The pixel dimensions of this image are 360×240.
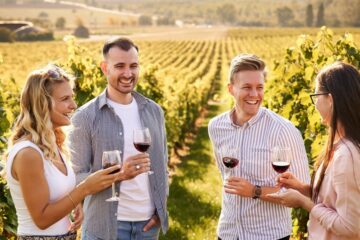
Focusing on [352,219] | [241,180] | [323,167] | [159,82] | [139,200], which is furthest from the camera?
[159,82]

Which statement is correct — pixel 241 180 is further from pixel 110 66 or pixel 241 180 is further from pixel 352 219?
pixel 110 66

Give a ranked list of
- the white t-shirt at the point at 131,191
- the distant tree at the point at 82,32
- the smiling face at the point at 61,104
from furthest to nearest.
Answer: the distant tree at the point at 82,32, the white t-shirt at the point at 131,191, the smiling face at the point at 61,104

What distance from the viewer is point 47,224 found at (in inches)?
108

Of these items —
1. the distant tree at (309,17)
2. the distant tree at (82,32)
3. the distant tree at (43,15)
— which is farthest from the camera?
the distant tree at (43,15)

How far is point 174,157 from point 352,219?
1093 centimetres

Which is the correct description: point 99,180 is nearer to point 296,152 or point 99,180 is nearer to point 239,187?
point 239,187

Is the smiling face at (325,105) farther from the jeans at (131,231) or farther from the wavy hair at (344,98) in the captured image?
the jeans at (131,231)

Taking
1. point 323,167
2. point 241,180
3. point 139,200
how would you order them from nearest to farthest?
point 323,167 → point 241,180 → point 139,200

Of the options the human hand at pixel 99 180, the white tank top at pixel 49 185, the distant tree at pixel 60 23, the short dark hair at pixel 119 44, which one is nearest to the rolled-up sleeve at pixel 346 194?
the human hand at pixel 99 180

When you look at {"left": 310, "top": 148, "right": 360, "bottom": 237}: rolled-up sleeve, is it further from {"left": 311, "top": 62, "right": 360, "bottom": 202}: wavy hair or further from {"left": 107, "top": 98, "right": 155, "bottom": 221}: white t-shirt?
{"left": 107, "top": 98, "right": 155, "bottom": 221}: white t-shirt

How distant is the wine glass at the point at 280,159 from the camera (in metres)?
2.92

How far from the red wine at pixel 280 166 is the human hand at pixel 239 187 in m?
0.19

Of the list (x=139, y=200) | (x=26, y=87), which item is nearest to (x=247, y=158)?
(x=139, y=200)

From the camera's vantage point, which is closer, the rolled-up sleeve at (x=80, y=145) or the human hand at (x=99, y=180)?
the human hand at (x=99, y=180)
